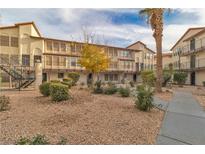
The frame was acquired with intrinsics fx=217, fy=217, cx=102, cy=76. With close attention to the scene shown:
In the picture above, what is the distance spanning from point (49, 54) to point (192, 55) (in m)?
24.6

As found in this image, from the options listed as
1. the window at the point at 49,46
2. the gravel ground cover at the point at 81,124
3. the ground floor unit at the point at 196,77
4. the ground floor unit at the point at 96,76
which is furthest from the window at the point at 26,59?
the ground floor unit at the point at 196,77

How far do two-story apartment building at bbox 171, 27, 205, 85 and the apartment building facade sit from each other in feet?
30.9

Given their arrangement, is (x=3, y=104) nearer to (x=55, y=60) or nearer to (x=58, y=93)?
(x=58, y=93)

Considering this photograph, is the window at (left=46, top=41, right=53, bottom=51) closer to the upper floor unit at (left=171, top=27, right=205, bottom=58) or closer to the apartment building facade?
the apartment building facade

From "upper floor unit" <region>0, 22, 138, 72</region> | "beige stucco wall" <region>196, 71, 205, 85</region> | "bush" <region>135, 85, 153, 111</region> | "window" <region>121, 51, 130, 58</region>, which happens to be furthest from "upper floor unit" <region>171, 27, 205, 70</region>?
"bush" <region>135, 85, 153, 111</region>

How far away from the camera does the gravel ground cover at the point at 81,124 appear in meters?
5.34

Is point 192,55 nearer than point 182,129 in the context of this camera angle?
No

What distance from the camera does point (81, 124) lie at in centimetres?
638

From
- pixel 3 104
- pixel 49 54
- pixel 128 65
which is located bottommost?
pixel 3 104

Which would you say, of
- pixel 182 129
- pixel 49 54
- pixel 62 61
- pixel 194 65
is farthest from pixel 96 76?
pixel 182 129

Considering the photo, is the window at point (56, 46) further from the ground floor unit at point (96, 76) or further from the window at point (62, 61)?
the ground floor unit at point (96, 76)

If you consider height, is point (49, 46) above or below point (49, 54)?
above

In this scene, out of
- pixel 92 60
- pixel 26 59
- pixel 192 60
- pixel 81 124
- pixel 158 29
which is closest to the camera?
pixel 81 124

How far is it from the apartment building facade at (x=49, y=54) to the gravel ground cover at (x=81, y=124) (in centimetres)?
2014
